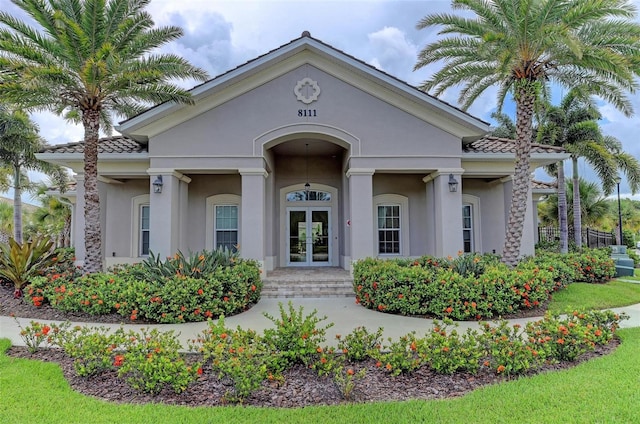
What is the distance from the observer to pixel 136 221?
13.2 meters

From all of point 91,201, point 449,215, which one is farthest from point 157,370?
point 449,215

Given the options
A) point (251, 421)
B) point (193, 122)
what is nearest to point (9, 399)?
Result: point (251, 421)

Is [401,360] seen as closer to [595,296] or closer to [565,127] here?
[595,296]

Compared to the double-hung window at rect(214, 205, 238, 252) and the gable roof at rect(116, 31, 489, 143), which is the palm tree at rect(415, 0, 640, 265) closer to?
the gable roof at rect(116, 31, 489, 143)

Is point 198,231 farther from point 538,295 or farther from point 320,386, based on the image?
point 538,295

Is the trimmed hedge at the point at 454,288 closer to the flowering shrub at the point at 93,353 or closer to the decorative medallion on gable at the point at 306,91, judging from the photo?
the flowering shrub at the point at 93,353

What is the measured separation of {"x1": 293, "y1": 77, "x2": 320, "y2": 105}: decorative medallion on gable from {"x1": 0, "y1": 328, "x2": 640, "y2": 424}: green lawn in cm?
938

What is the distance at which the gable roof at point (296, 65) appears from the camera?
1069 centimetres

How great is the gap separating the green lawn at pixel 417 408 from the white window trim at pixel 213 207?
900 centimetres

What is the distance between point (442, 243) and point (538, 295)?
330 centimetres

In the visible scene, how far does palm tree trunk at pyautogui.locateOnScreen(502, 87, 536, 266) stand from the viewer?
984 centimetres

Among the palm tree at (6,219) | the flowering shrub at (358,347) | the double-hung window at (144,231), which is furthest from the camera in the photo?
the palm tree at (6,219)

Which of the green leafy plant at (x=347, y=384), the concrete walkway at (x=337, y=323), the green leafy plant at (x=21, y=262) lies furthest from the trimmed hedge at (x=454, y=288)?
the green leafy plant at (x=21, y=262)

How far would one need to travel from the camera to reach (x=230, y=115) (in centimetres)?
1111
